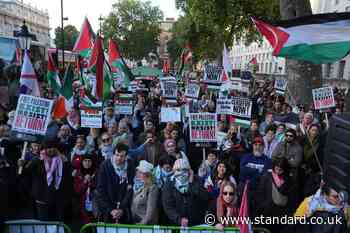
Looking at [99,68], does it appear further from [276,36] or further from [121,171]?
[276,36]

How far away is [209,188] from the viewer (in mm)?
5258

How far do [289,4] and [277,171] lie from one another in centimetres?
931

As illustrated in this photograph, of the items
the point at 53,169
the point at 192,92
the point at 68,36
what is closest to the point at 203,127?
the point at 53,169

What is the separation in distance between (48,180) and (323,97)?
6752 millimetres

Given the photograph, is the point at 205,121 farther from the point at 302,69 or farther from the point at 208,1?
the point at 208,1

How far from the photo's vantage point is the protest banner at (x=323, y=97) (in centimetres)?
948

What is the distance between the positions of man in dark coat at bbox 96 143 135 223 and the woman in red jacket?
80 cm

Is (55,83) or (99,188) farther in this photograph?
(55,83)

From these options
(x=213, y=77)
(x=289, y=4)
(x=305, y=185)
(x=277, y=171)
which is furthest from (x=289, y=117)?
(x=289, y=4)

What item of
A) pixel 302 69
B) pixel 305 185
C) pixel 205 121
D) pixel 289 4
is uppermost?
pixel 289 4

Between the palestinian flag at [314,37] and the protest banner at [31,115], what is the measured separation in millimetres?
3618

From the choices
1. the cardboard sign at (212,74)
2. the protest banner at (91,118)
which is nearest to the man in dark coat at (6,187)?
the protest banner at (91,118)

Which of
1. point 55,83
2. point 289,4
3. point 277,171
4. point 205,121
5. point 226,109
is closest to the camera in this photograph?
point 277,171

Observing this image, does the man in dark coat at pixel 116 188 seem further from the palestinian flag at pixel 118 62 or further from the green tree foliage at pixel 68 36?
the green tree foliage at pixel 68 36
